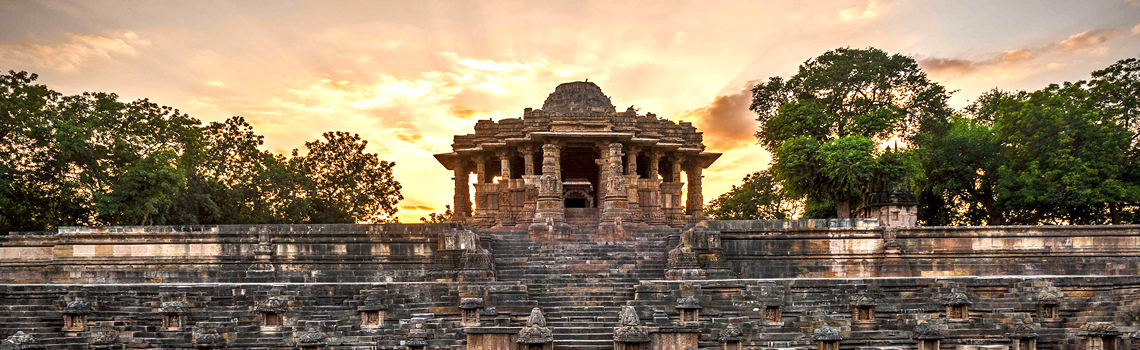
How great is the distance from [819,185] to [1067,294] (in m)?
11.7

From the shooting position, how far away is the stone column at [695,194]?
90.1ft

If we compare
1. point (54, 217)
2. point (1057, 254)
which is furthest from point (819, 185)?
point (54, 217)

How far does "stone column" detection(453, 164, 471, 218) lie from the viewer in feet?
94.5

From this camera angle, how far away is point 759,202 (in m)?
42.1

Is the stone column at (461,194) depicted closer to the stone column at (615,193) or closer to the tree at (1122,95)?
the stone column at (615,193)

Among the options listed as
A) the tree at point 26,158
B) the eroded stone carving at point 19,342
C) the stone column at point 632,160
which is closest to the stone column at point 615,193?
the stone column at point 632,160

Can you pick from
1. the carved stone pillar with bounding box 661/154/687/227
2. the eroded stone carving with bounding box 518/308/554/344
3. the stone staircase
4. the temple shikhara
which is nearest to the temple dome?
the temple shikhara

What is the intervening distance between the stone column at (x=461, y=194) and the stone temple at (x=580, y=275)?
8cm

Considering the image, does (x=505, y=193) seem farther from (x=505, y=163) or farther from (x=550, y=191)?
(x=550, y=191)

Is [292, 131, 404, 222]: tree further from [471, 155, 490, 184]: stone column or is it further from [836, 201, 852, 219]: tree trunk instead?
[836, 201, 852, 219]: tree trunk

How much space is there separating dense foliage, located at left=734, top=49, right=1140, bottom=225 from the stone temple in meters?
2.44

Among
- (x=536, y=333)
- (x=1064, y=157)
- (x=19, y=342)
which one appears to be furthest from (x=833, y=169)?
(x=19, y=342)

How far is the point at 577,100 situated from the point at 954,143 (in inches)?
553

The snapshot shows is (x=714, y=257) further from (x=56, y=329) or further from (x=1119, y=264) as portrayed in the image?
(x=56, y=329)
